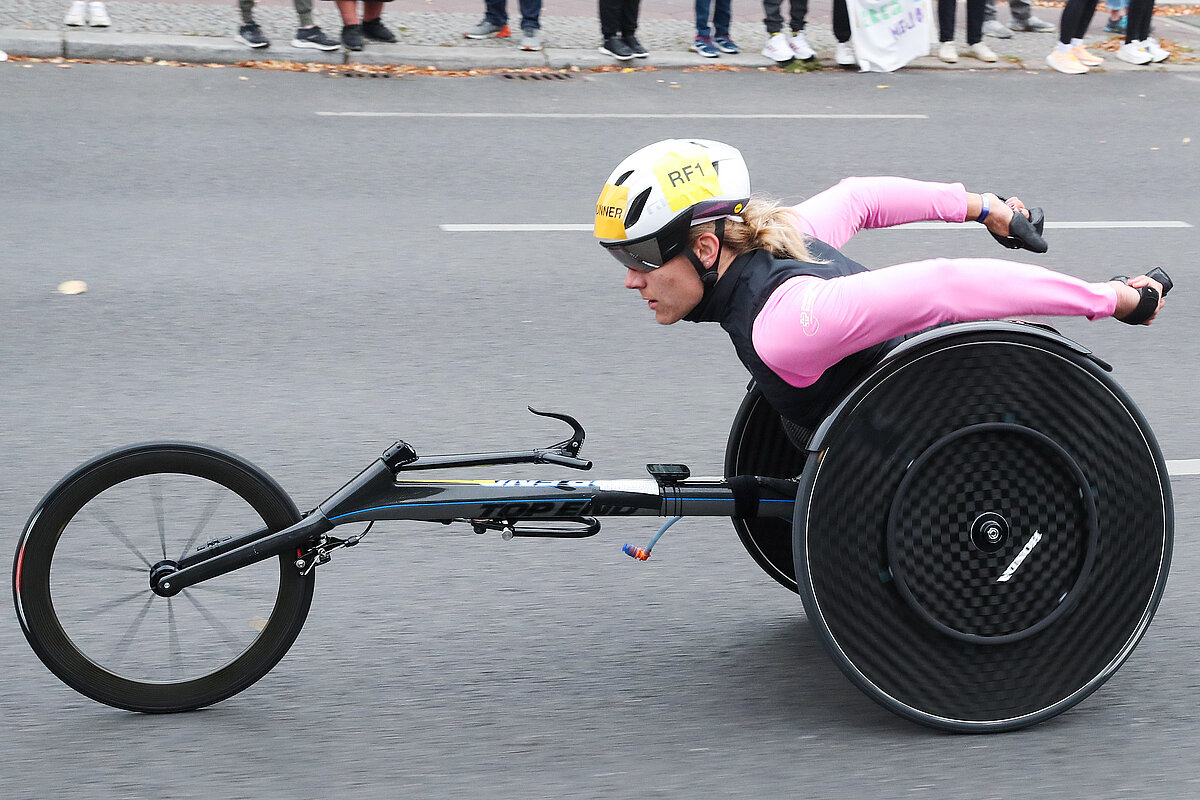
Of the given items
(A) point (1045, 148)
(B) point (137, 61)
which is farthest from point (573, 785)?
(B) point (137, 61)

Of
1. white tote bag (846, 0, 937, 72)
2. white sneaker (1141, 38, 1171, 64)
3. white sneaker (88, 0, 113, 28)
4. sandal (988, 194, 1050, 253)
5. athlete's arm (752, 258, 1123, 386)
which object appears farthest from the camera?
white sneaker (1141, 38, 1171, 64)

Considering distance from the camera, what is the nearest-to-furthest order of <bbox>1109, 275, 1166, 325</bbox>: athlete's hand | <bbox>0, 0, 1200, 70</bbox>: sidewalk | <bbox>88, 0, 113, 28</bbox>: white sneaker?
<bbox>1109, 275, 1166, 325</bbox>: athlete's hand < <bbox>0, 0, 1200, 70</bbox>: sidewalk < <bbox>88, 0, 113, 28</bbox>: white sneaker

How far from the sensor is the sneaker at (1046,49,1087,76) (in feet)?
Result: 37.7

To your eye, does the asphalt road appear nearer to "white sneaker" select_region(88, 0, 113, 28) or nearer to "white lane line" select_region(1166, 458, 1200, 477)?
"white lane line" select_region(1166, 458, 1200, 477)

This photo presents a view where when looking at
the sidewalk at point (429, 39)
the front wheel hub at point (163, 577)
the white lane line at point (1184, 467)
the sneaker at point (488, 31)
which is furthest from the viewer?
the sneaker at point (488, 31)

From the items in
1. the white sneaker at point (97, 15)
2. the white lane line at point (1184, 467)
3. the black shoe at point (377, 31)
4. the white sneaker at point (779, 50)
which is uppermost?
the white sneaker at point (97, 15)

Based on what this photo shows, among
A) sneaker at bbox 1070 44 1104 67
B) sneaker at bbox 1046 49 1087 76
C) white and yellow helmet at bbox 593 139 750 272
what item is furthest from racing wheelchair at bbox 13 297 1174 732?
sneaker at bbox 1070 44 1104 67

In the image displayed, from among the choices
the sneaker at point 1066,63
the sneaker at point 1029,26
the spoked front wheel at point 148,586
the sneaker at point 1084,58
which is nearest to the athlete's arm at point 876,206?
the spoked front wheel at point 148,586

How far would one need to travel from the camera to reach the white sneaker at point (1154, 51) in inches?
471

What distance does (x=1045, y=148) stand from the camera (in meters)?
8.91

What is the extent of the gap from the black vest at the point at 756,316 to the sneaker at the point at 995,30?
10613 mm

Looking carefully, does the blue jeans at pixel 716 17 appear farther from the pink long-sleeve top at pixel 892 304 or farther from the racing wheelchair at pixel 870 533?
the pink long-sleeve top at pixel 892 304

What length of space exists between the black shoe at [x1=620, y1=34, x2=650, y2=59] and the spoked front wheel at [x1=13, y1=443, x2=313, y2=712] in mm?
8797

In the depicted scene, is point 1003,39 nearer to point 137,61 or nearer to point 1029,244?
point 137,61
